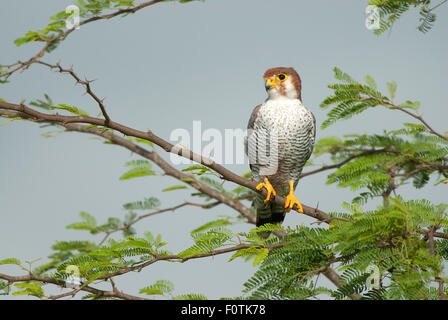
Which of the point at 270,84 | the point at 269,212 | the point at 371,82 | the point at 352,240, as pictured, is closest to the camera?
the point at 352,240

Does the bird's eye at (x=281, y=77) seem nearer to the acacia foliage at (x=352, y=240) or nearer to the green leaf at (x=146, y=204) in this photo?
the acacia foliage at (x=352, y=240)

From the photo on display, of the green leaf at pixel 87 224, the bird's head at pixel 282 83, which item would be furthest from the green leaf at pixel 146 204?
the bird's head at pixel 282 83

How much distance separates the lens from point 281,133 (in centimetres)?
510

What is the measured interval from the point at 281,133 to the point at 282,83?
0.52m

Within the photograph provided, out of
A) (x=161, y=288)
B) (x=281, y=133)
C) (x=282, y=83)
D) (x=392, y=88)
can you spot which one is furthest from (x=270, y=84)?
(x=161, y=288)

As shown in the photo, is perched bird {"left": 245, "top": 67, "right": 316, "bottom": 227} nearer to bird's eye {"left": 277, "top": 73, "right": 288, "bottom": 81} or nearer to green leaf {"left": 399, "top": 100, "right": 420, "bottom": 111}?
bird's eye {"left": 277, "top": 73, "right": 288, "bottom": 81}

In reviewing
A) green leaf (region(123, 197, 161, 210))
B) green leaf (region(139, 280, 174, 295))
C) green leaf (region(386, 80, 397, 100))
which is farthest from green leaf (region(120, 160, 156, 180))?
green leaf (region(386, 80, 397, 100))

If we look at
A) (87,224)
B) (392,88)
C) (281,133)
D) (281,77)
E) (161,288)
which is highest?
(281,77)

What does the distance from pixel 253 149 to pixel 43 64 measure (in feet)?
8.22

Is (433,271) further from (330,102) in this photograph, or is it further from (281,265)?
(330,102)

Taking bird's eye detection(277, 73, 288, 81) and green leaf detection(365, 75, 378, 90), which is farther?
bird's eye detection(277, 73, 288, 81)

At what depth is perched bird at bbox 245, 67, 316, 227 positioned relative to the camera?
201 inches

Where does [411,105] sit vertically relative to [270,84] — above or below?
below

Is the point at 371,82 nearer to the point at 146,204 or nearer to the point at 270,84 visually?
the point at 270,84
